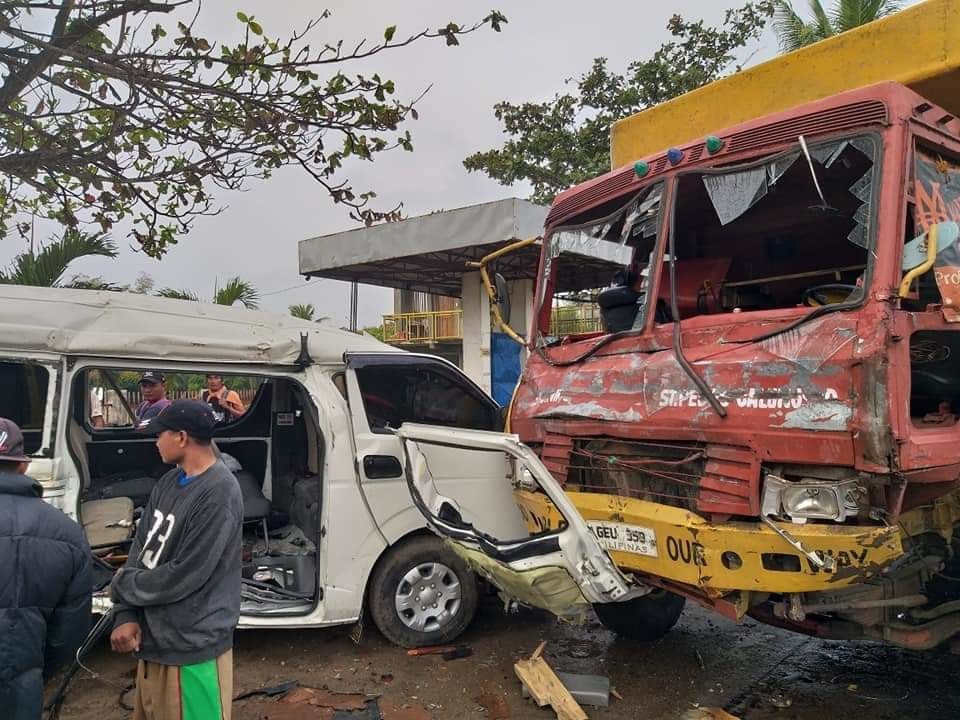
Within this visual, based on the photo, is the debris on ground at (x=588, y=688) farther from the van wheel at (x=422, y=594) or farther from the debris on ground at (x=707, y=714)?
the van wheel at (x=422, y=594)

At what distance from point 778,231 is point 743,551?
2336 mm

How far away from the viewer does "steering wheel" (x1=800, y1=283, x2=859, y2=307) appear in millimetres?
2948

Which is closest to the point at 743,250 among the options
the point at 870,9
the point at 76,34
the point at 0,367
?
the point at 76,34

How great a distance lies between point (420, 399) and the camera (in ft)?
15.8

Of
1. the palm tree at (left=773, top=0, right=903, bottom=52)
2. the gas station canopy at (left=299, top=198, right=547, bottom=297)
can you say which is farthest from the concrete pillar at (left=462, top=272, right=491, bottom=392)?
the palm tree at (left=773, top=0, right=903, bottom=52)

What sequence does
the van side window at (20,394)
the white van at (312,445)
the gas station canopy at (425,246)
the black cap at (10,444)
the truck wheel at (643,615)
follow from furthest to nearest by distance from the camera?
the gas station canopy at (425,246), the van side window at (20,394), the truck wheel at (643,615), the white van at (312,445), the black cap at (10,444)

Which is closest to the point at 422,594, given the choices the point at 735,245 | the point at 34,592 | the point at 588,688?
the point at 588,688

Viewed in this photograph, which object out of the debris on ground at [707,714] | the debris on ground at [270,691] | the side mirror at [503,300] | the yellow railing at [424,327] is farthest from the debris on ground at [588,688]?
the yellow railing at [424,327]

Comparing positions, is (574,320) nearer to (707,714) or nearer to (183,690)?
(707,714)

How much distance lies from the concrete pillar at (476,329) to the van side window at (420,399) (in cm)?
686

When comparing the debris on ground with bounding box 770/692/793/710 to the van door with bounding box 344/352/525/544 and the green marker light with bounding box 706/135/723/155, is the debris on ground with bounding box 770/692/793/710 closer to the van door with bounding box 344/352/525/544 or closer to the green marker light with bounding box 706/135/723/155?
the van door with bounding box 344/352/525/544

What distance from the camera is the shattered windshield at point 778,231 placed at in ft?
10.0

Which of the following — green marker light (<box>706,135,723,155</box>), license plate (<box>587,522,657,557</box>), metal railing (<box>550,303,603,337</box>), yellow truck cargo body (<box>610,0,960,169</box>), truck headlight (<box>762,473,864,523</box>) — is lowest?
license plate (<box>587,522,657,557</box>)

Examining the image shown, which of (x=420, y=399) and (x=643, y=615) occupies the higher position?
(x=420, y=399)
